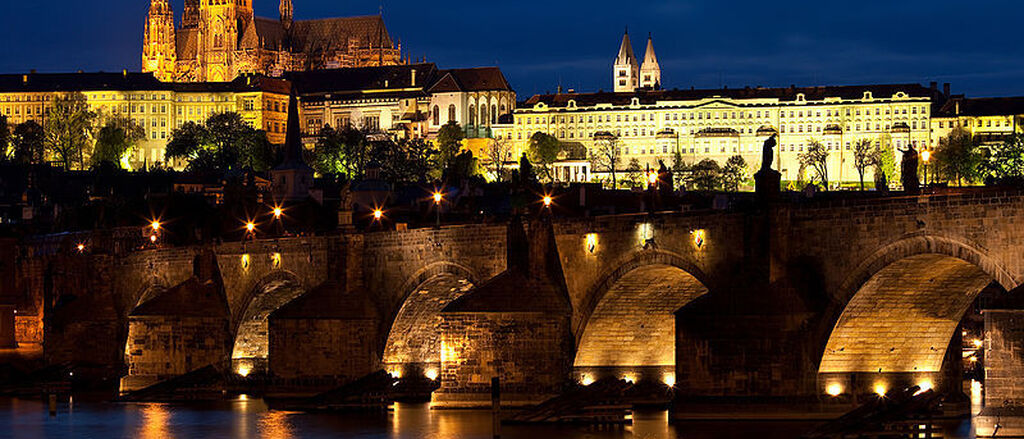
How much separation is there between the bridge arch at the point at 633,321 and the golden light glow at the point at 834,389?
713 cm

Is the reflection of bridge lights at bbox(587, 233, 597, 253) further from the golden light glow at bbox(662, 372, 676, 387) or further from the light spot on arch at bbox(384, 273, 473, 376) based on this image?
the light spot on arch at bbox(384, 273, 473, 376)

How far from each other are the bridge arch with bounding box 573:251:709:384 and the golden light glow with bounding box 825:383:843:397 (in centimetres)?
713

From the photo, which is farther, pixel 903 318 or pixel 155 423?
pixel 155 423

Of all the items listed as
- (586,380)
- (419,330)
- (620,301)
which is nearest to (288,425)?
(419,330)

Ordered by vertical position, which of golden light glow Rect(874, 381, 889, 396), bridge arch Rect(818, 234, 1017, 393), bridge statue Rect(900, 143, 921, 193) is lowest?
golden light glow Rect(874, 381, 889, 396)

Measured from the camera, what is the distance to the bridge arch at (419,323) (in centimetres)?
6412

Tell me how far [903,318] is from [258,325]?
3640 centimetres

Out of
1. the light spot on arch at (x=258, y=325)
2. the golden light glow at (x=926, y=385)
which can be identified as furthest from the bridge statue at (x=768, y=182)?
the light spot on arch at (x=258, y=325)

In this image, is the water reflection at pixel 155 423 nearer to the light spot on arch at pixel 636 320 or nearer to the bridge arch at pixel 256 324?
the bridge arch at pixel 256 324

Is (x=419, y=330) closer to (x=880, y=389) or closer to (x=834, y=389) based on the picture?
(x=834, y=389)

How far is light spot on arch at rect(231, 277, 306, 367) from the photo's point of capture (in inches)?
2985

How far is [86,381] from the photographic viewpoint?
267 ft

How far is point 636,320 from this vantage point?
55.8 meters

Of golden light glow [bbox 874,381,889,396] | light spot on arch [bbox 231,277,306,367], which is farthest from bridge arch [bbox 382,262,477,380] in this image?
golden light glow [bbox 874,381,889,396]
